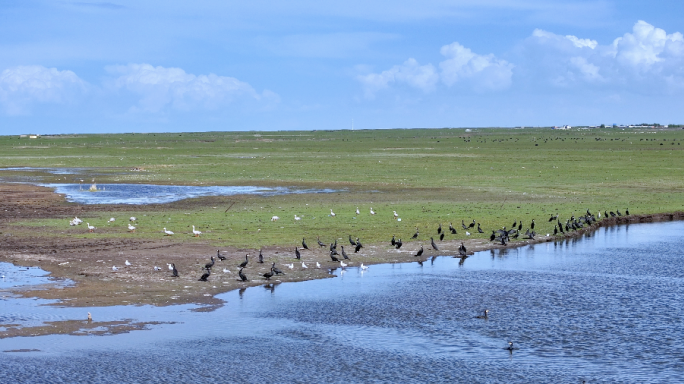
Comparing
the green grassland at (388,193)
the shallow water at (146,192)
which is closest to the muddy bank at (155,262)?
the green grassland at (388,193)

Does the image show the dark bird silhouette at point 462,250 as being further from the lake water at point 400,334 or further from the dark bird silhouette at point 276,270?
the dark bird silhouette at point 276,270

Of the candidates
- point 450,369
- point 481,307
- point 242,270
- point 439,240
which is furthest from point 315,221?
point 450,369

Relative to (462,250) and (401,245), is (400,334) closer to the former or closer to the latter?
(462,250)

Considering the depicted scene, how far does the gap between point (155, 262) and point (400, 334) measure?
1128cm

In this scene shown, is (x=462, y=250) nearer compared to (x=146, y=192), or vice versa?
(x=462, y=250)

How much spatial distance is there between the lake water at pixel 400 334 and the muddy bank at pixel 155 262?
943 millimetres

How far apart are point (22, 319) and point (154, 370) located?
5.48 m

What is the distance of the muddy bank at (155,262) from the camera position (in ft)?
78.7

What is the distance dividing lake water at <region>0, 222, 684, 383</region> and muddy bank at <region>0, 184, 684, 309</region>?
0.94 m

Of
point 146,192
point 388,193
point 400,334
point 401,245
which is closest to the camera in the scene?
point 400,334

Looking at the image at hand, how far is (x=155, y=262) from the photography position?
28453 mm

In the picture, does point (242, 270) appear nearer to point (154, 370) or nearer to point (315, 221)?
point (154, 370)

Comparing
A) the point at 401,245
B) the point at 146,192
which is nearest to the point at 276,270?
the point at 401,245

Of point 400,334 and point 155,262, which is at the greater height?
point 155,262
